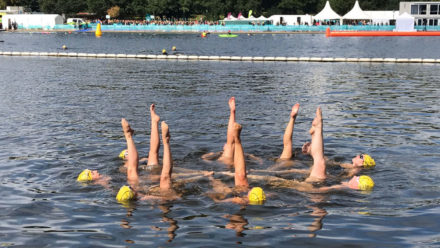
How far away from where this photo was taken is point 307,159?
50.6 ft

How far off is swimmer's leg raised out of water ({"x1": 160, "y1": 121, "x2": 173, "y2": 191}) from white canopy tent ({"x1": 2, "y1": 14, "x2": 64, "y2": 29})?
13075 centimetres

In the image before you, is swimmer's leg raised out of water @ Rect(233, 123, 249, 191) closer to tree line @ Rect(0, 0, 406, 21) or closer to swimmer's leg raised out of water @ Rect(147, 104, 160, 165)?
swimmer's leg raised out of water @ Rect(147, 104, 160, 165)

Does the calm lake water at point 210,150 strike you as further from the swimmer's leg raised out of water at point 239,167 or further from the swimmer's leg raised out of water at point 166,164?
the swimmer's leg raised out of water at point 239,167

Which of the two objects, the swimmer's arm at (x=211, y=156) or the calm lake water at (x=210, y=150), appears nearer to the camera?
the calm lake water at (x=210, y=150)

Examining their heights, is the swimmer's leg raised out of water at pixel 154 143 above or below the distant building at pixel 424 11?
below

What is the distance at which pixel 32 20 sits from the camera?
13500 centimetres

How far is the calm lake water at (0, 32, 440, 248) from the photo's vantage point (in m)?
10.1

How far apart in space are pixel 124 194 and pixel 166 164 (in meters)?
1.28

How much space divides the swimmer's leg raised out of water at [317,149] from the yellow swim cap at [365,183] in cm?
86

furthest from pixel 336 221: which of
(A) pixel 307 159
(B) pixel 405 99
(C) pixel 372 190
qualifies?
(B) pixel 405 99

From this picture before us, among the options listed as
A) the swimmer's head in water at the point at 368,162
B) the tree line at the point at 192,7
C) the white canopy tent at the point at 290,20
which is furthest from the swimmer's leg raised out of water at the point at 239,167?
the tree line at the point at 192,7

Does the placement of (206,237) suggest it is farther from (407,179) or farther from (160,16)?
(160,16)

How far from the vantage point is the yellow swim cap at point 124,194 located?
1177 centimetres

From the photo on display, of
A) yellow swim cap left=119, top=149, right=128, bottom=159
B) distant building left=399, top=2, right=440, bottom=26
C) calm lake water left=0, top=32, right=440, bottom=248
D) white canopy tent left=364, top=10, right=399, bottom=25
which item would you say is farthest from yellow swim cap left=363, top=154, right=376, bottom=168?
white canopy tent left=364, top=10, right=399, bottom=25
